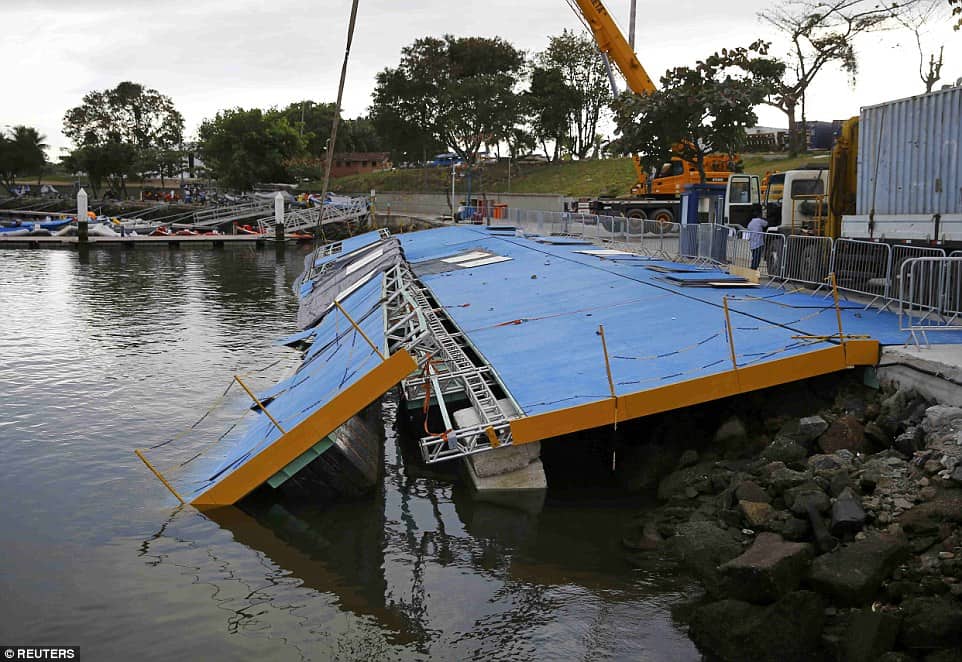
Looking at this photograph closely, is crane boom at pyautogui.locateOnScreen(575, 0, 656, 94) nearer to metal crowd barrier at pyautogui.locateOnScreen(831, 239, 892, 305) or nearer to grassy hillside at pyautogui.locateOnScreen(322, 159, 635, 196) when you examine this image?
grassy hillside at pyautogui.locateOnScreen(322, 159, 635, 196)

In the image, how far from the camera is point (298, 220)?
6988cm

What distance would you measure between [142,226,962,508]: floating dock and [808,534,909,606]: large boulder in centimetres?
370

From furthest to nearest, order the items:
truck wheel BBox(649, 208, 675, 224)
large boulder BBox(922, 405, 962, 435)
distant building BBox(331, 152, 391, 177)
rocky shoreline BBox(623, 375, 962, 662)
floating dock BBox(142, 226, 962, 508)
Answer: distant building BBox(331, 152, 391, 177) → truck wheel BBox(649, 208, 675, 224) → floating dock BBox(142, 226, 962, 508) → large boulder BBox(922, 405, 962, 435) → rocky shoreline BBox(623, 375, 962, 662)

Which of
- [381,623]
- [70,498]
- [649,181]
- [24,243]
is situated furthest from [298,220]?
[381,623]

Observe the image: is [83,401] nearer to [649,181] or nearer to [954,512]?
[954,512]

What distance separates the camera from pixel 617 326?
15812mm

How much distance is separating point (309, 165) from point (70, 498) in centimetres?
9767

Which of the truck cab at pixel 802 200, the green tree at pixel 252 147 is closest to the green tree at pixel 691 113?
the truck cab at pixel 802 200

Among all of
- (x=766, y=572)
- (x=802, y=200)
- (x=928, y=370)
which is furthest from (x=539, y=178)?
(x=766, y=572)

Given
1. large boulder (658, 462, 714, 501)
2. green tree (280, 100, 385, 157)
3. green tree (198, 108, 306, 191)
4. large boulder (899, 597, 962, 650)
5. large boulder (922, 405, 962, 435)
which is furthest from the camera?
green tree (280, 100, 385, 157)

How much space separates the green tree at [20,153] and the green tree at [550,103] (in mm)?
69383

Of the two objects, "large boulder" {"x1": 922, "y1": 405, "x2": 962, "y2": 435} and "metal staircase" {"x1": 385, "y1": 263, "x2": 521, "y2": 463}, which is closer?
"large boulder" {"x1": 922, "y1": 405, "x2": 962, "y2": 435}

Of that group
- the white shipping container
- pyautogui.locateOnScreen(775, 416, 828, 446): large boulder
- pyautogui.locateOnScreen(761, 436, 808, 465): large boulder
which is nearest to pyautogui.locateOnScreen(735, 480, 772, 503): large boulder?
pyautogui.locateOnScreen(761, 436, 808, 465): large boulder

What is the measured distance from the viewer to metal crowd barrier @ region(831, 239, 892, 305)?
16.8m
